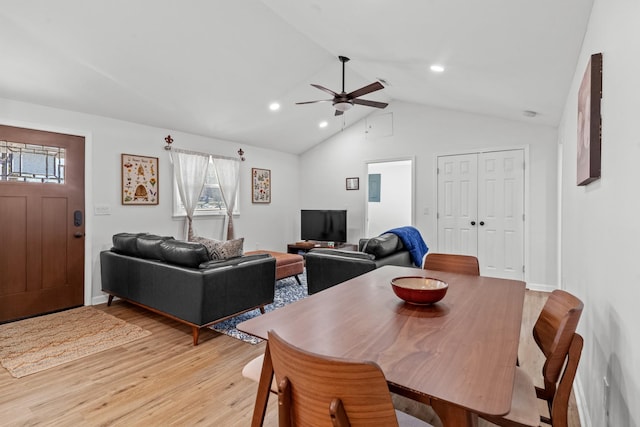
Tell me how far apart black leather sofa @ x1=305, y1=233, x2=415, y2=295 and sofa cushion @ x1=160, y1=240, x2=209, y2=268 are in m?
1.22

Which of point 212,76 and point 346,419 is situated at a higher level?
point 212,76

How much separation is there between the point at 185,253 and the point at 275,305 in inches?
53.2

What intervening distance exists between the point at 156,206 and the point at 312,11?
131 inches

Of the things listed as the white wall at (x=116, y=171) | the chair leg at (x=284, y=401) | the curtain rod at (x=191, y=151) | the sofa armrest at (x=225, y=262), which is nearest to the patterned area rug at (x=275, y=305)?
the sofa armrest at (x=225, y=262)

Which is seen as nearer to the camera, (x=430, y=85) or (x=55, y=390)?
(x=55, y=390)

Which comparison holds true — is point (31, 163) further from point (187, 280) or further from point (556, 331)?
point (556, 331)

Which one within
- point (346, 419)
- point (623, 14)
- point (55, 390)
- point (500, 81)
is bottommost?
point (55, 390)

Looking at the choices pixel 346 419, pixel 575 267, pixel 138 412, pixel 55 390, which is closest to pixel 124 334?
pixel 55 390

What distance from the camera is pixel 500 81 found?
3.32 metres

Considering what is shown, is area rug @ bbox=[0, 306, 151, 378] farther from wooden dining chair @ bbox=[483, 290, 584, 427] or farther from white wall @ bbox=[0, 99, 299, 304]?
wooden dining chair @ bbox=[483, 290, 584, 427]

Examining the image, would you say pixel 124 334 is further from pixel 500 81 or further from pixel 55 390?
pixel 500 81

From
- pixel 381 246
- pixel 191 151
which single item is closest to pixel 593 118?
pixel 381 246

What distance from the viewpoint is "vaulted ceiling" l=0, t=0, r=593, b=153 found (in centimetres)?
239

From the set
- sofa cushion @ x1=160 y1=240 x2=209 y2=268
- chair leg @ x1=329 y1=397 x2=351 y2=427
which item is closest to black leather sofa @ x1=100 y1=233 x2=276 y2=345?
sofa cushion @ x1=160 y1=240 x2=209 y2=268
